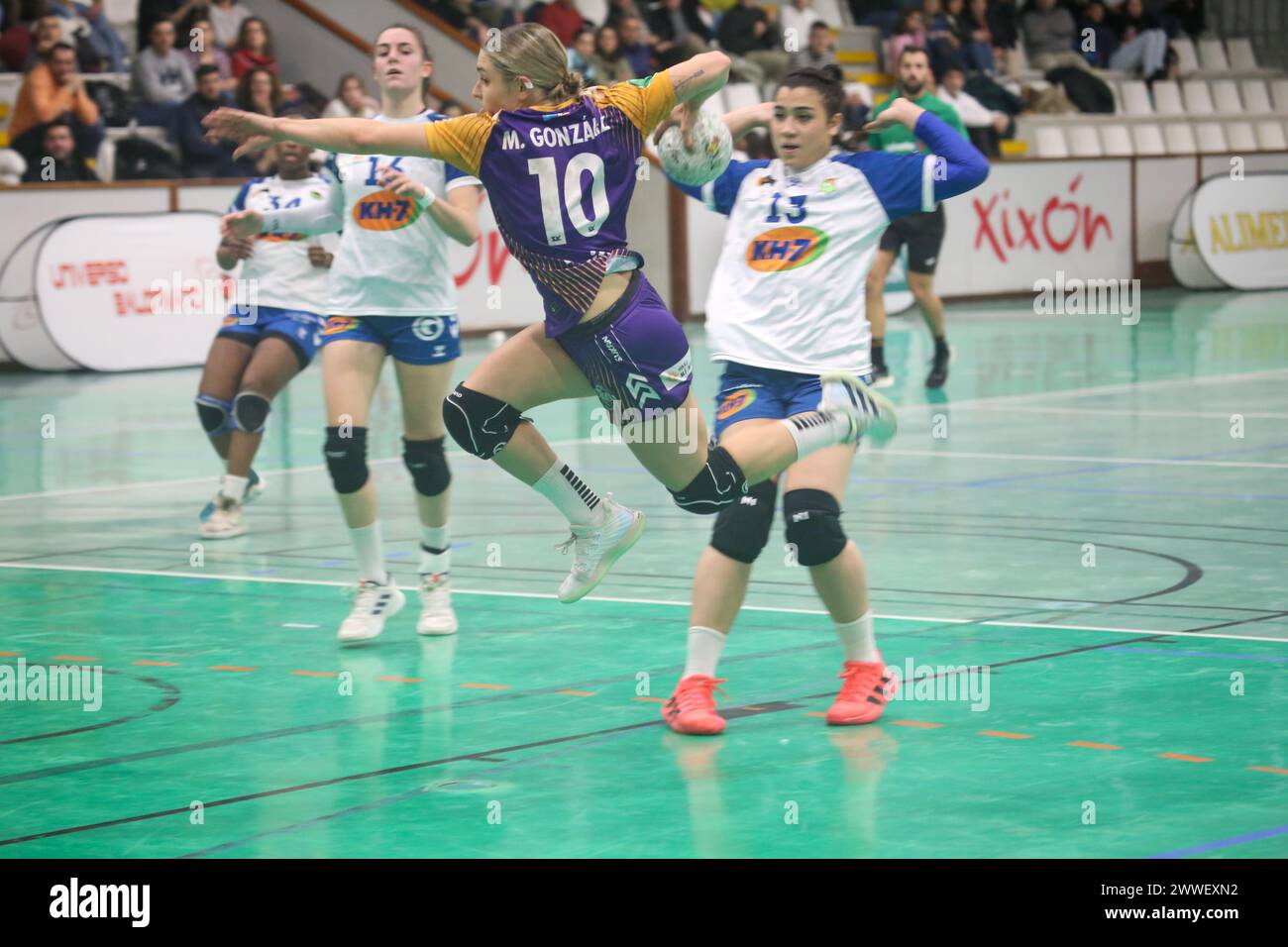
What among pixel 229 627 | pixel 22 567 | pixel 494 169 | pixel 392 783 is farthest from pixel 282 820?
pixel 22 567

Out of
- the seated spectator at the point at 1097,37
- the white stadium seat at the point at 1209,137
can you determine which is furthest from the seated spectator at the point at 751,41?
the white stadium seat at the point at 1209,137

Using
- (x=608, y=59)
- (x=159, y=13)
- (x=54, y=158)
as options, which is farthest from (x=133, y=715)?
(x=608, y=59)

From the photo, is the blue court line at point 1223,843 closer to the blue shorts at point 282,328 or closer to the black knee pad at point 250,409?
the black knee pad at point 250,409

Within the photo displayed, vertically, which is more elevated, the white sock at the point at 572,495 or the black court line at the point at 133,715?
the white sock at the point at 572,495

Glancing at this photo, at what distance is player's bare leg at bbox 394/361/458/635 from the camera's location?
845 cm

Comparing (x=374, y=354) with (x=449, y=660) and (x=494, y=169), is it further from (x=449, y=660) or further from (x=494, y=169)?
(x=494, y=169)

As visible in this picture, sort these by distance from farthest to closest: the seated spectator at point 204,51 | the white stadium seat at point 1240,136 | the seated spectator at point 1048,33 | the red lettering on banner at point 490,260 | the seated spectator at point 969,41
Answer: the white stadium seat at point 1240,136, the seated spectator at point 1048,33, the seated spectator at point 969,41, the red lettering on banner at point 490,260, the seated spectator at point 204,51

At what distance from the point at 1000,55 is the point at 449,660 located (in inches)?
992

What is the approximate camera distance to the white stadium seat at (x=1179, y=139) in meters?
31.2

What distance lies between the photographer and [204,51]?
73.5 feet

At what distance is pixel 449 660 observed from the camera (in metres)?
7.76

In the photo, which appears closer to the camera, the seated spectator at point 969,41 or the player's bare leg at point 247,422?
the player's bare leg at point 247,422

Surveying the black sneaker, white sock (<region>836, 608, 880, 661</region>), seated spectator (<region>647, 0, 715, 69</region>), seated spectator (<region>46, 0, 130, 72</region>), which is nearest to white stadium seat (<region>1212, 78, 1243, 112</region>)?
seated spectator (<region>647, 0, 715, 69</region>)

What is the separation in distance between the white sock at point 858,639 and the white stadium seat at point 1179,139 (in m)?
25.9
